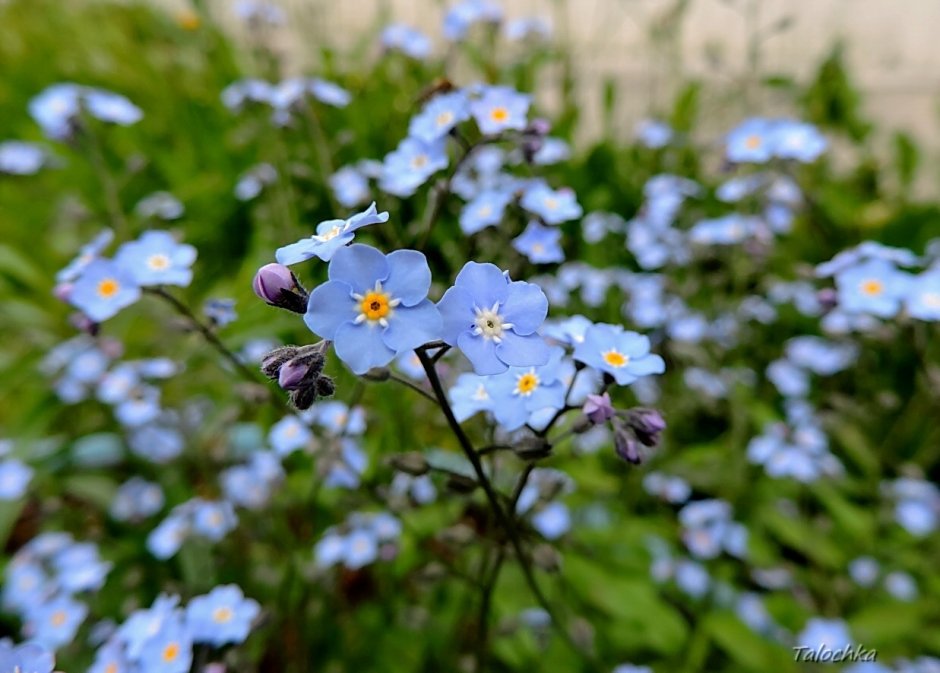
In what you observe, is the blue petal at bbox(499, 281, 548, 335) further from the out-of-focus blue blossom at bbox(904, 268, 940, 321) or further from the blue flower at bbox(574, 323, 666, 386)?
the out-of-focus blue blossom at bbox(904, 268, 940, 321)

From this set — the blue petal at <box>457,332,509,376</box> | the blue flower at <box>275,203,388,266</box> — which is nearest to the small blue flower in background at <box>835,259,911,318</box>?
the blue petal at <box>457,332,509,376</box>

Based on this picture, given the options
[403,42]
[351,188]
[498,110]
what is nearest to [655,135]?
[403,42]

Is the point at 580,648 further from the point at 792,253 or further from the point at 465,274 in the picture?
the point at 792,253

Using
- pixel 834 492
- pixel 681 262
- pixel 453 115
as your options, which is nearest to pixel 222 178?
pixel 681 262

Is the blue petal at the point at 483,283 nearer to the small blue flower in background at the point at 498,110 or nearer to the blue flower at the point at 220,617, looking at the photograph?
the small blue flower in background at the point at 498,110

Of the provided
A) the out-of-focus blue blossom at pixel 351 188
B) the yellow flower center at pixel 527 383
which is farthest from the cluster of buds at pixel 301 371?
the out-of-focus blue blossom at pixel 351 188
